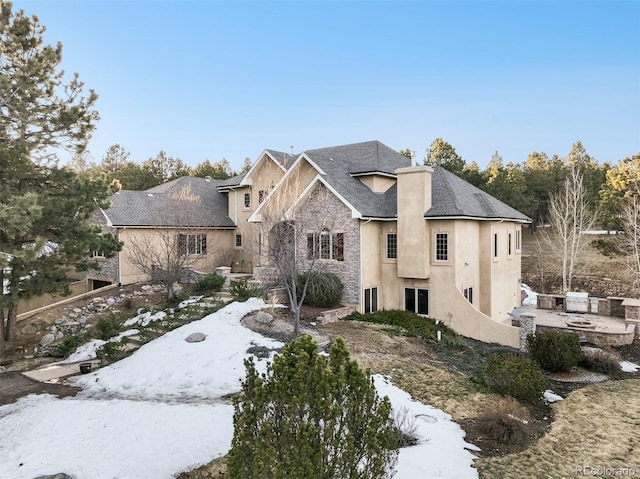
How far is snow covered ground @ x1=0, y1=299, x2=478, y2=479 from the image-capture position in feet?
23.4

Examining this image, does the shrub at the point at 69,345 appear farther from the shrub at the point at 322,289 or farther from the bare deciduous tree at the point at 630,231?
the bare deciduous tree at the point at 630,231

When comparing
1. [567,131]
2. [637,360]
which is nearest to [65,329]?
[637,360]

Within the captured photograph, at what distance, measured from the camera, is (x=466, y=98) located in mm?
25219

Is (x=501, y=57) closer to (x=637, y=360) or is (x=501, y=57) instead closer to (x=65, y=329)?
(x=637, y=360)

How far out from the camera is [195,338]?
13867 mm

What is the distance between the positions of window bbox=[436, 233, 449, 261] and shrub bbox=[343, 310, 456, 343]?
2.88 m

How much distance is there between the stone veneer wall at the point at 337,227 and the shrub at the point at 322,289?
44cm

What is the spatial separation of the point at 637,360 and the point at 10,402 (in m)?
20.8

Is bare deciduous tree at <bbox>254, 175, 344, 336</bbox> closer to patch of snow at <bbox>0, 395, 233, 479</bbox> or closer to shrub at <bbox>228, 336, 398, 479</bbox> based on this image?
patch of snow at <bbox>0, 395, 233, 479</bbox>

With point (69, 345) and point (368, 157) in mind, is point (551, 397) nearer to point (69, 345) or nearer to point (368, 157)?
point (368, 157)

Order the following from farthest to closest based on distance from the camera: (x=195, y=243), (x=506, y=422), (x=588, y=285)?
(x=588, y=285) < (x=195, y=243) < (x=506, y=422)

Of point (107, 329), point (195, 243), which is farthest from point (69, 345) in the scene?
point (195, 243)

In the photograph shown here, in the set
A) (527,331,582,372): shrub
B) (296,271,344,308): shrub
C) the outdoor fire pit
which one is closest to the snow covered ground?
(296,271,344,308): shrub

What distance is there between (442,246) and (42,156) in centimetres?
1732
